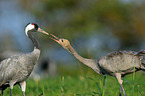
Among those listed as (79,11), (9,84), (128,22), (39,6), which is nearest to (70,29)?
(79,11)

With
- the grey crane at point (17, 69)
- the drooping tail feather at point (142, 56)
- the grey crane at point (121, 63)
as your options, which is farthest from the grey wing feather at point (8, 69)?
the drooping tail feather at point (142, 56)

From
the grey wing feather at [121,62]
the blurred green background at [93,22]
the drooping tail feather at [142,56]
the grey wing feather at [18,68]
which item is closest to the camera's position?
the drooping tail feather at [142,56]

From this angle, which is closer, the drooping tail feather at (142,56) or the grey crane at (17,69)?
the drooping tail feather at (142,56)

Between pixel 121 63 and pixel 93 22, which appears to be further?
pixel 93 22

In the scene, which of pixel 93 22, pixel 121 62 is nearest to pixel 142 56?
pixel 121 62

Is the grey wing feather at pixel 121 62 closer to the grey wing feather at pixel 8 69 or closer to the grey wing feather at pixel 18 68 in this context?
the grey wing feather at pixel 18 68

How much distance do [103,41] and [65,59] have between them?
15.7 feet

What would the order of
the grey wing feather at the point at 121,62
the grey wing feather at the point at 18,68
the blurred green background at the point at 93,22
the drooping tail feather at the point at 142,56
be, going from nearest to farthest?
the drooping tail feather at the point at 142,56 → the grey wing feather at the point at 121,62 → the grey wing feather at the point at 18,68 → the blurred green background at the point at 93,22

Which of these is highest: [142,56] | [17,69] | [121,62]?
[142,56]

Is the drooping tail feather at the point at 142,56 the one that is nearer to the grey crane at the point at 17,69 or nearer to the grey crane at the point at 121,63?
the grey crane at the point at 121,63

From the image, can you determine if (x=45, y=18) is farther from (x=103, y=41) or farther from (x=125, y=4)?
(x=125, y=4)

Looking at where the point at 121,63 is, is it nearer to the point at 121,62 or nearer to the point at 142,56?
the point at 121,62

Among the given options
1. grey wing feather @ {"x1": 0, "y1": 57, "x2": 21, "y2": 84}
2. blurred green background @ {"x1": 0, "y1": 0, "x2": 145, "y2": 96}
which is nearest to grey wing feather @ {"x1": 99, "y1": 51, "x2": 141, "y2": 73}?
grey wing feather @ {"x1": 0, "y1": 57, "x2": 21, "y2": 84}

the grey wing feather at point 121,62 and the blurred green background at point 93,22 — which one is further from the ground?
the blurred green background at point 93,22
